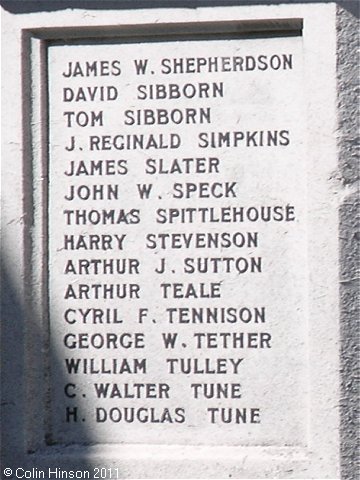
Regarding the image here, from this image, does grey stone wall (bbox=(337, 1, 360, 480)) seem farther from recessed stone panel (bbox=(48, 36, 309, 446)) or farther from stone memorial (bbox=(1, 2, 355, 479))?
recessed stone panel (bbox=(48, 36, 309, 446))

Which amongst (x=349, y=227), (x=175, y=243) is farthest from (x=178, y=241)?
(x=349, y=227)

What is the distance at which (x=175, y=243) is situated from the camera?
4277 millimetres

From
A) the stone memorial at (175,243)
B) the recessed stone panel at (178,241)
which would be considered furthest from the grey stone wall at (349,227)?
the recessed stone panel at (178,241)

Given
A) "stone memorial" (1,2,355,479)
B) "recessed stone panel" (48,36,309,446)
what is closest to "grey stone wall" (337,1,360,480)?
"stone memorial" (1,2,355,479)

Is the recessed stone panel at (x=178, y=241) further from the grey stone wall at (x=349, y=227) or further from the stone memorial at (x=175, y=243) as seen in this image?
the grey stone wall at (x=349, y=227)

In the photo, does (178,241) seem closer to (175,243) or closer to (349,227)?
(175,243)

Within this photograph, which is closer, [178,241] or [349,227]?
[349,227]

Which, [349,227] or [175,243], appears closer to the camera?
[349,227]

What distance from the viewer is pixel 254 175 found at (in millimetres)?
4250

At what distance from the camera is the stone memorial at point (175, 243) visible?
418 centimetres

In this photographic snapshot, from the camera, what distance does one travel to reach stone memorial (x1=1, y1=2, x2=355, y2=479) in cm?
418

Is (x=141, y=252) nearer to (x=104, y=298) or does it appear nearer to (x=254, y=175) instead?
(x=104, y=298)

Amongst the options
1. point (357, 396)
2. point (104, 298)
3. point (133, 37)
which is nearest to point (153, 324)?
point (104, 298)

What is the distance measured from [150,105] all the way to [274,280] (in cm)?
76
